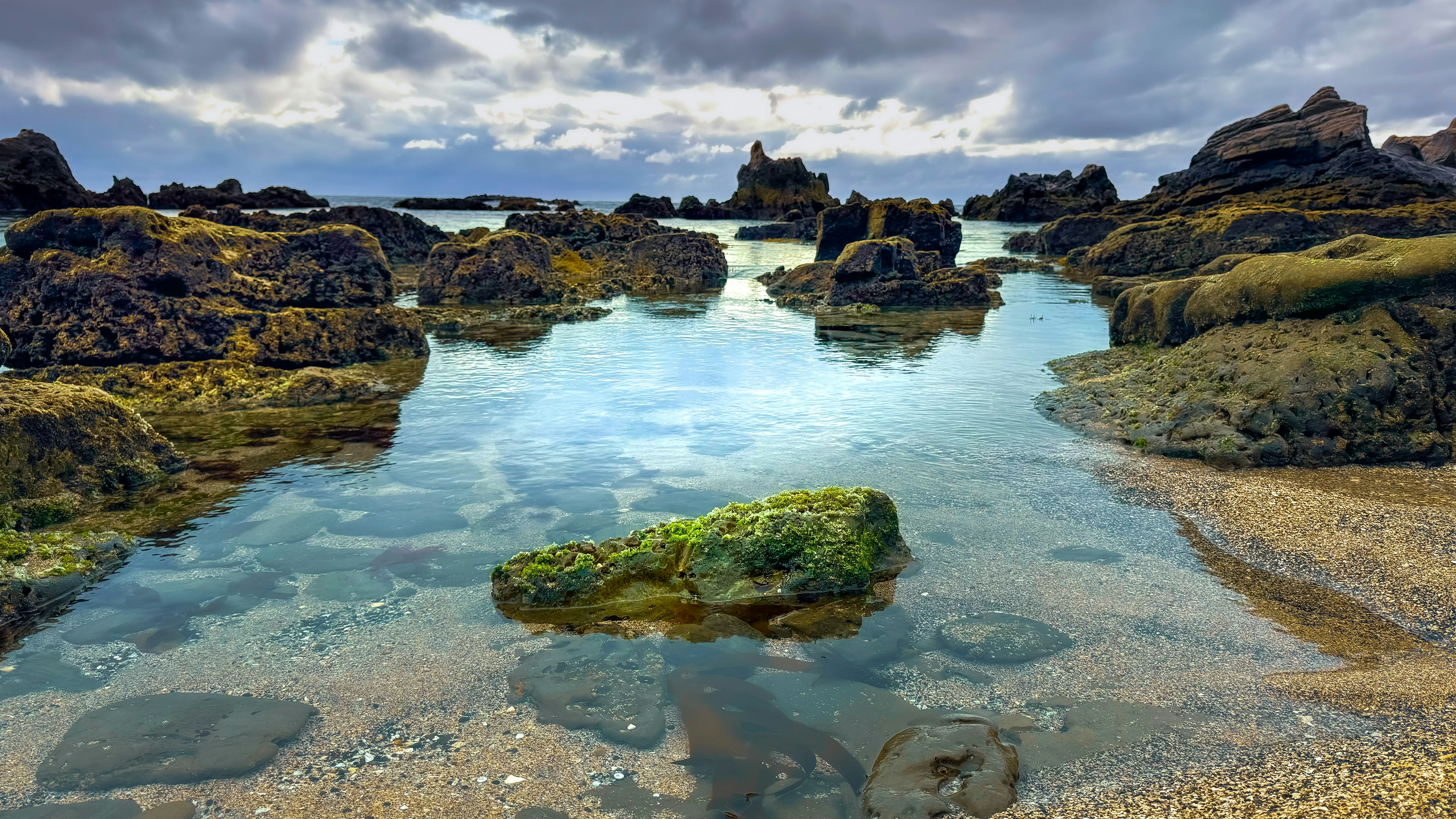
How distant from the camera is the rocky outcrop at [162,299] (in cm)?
2011

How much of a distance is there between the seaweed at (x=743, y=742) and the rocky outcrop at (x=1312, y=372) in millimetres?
11291

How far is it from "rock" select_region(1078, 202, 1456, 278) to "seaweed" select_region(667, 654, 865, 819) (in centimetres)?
5664

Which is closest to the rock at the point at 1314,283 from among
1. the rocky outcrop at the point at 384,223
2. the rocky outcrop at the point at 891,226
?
the rocky outcrop at the point at 891,226

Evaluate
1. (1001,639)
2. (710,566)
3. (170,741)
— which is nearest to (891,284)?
(710,566)

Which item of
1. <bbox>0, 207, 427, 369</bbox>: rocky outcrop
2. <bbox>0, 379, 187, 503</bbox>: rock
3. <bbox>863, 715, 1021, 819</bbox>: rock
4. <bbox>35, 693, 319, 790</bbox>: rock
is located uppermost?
<bbox>0, 207, 427, 369</bbox>: rocky outcrop

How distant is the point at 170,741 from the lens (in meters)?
6.75

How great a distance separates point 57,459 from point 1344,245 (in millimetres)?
27282

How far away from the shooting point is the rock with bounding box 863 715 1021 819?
586 centimetres

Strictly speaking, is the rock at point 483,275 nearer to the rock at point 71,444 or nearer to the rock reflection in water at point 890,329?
the rock reflection in water at point 890,329

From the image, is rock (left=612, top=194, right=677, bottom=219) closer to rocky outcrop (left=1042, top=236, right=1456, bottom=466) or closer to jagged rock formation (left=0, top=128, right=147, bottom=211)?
jagged rock formation (left=0, top=128, right=147, bottom=211)

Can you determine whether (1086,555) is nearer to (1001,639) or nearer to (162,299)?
(1001,639)

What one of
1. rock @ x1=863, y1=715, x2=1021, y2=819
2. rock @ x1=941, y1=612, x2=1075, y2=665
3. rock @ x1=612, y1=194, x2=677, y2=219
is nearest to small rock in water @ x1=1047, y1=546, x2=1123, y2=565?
rock @ x1=941, y1=612, x2=1075, y2=665

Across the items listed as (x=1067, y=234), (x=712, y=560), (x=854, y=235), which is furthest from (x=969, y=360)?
(x=1067, y=234)

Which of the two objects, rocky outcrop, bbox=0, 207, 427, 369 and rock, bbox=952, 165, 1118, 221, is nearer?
rocky outcrop, bbox=0, 207, 427, 369
